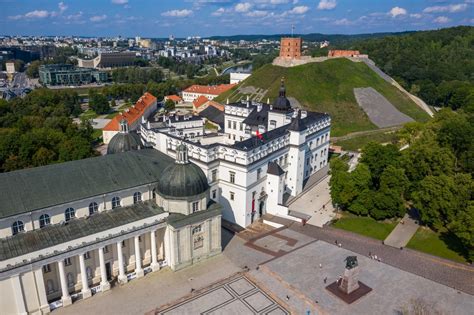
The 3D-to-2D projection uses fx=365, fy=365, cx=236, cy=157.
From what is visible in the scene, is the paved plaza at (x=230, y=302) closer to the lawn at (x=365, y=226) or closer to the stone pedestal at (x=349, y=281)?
the stone pedestal at (x=349, y=281)

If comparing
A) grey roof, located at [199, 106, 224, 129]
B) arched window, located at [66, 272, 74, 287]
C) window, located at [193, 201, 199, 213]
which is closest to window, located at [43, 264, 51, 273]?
arched window, located at [66, 272, 74, 287]

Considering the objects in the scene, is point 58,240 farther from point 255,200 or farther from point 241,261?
point 255,200

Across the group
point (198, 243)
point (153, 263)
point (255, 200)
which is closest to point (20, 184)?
point (153, 263)

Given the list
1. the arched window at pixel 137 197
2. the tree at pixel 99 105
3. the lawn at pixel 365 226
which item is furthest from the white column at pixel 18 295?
the tree at pixel 99 105

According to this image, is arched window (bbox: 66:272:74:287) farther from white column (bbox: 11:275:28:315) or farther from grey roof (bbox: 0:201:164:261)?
white column (bbox: 11:275:28:315)

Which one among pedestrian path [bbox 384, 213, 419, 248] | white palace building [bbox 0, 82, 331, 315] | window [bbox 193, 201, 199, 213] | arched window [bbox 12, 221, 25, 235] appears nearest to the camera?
white palace building [bbox 0, 82, 331, 315]
